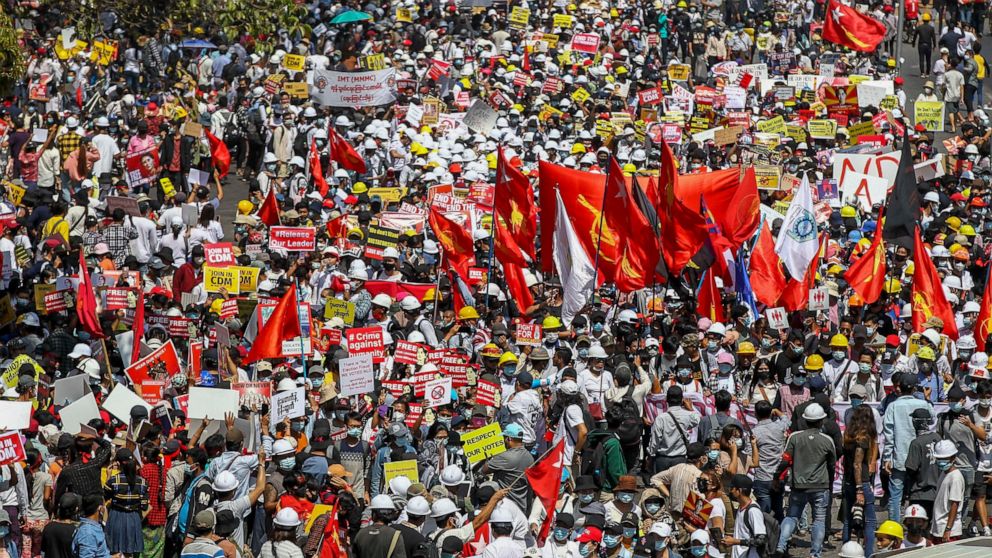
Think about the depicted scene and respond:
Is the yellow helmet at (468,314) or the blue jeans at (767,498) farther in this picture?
the yellow helmet at (468,314)

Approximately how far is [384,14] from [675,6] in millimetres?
5893

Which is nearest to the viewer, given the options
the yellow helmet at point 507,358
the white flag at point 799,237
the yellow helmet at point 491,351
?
the yellow helmet at point 507,358

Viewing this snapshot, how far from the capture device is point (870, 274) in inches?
775

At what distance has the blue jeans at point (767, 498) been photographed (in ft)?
49.6

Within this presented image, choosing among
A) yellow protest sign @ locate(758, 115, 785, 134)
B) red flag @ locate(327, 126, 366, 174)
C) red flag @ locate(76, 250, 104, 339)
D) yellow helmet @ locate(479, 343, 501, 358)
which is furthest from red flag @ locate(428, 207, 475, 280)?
yellow protest sign @ locate(758, 115, 785, 134)

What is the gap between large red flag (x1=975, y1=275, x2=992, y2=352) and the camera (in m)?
18.3

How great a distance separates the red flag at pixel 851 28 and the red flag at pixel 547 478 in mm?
19696

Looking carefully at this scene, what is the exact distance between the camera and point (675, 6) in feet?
121

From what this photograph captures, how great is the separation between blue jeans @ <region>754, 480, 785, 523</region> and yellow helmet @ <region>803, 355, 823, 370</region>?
164cm

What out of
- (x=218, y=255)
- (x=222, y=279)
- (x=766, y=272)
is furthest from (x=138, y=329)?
(x=766, y=272)

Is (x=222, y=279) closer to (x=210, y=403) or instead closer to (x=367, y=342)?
(x=367, y=342)

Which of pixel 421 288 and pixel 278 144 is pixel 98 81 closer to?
pixel 278 144

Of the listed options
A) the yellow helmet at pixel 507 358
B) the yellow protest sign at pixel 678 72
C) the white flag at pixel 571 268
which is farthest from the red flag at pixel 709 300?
the yellow protest sign at pixel 678 72

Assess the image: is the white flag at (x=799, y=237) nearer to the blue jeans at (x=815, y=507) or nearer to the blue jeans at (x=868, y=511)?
the blue jeans at (x=868, y=511)
